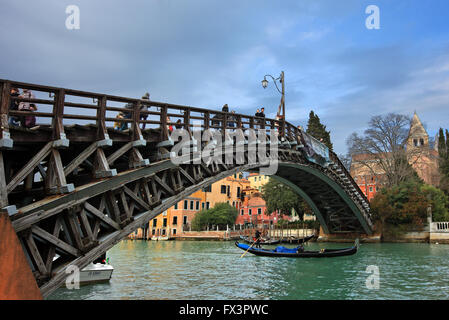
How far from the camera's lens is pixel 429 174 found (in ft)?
118

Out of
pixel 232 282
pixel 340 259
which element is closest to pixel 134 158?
pixel 232 282

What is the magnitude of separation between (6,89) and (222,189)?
44.4m

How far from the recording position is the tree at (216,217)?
4138 centimetres

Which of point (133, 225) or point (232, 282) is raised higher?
point (133, 225)

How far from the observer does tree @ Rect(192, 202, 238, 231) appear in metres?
41.4

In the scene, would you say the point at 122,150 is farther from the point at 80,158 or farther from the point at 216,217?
the point at 216,217

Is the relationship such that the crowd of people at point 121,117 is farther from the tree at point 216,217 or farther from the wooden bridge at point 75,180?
the tree at point 216,217

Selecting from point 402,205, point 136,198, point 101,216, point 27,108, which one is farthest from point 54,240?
point 402,205
